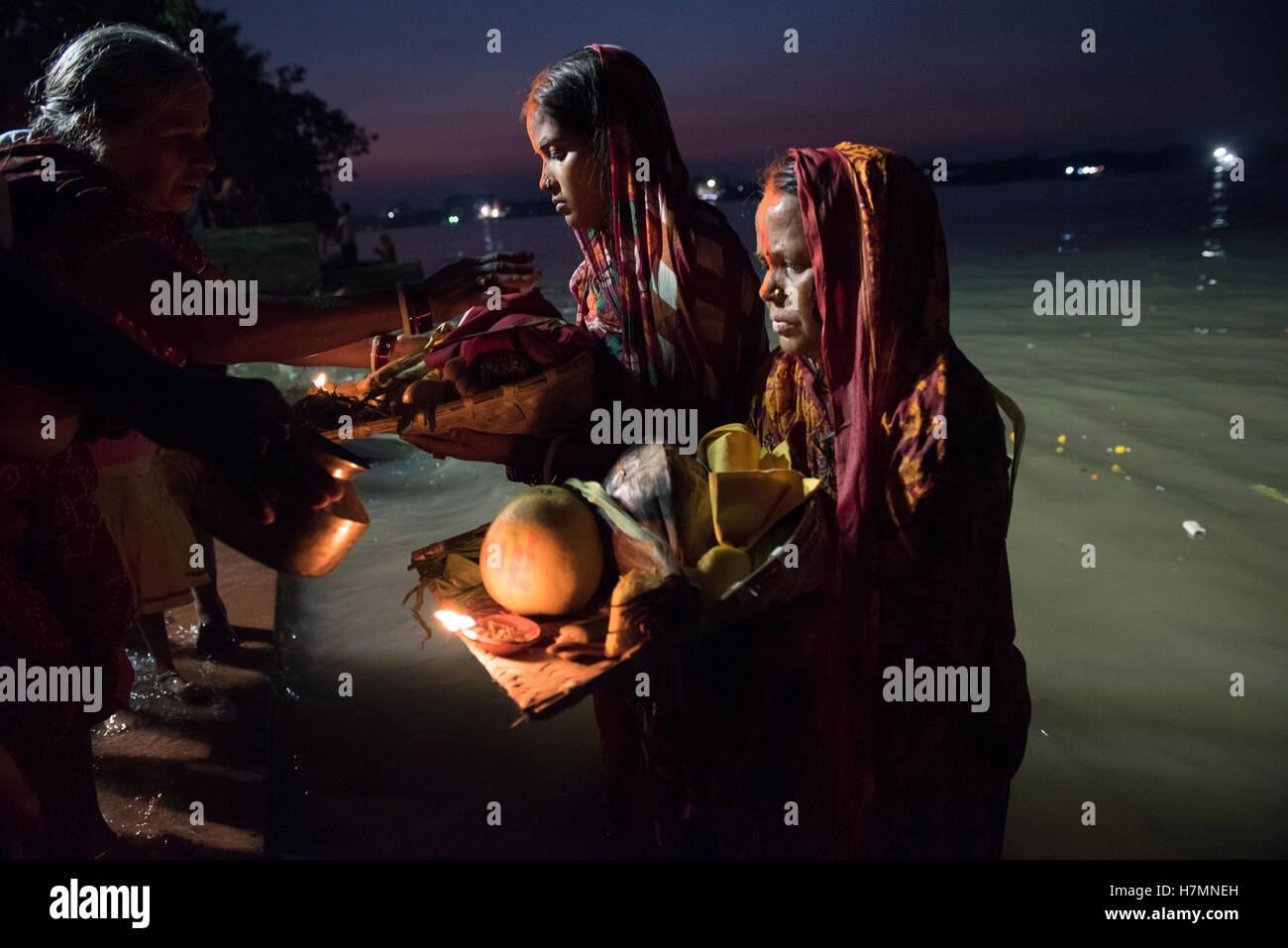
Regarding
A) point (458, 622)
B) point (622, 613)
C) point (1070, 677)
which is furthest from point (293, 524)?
point (1070, 677)

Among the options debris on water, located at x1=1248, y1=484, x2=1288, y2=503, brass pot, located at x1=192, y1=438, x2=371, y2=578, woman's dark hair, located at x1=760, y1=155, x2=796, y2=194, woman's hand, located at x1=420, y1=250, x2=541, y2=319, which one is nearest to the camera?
brass pot, located at x1=192, y1=438, x2=371, y2=578

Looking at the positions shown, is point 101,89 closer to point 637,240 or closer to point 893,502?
point 637,240

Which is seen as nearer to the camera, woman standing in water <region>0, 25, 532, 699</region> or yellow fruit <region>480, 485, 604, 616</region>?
yellow fruit <region>480, 485, 604, 616</region>

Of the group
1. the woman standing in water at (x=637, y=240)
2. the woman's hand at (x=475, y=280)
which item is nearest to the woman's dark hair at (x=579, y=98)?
the woman standing in water at (x=637, y=240)

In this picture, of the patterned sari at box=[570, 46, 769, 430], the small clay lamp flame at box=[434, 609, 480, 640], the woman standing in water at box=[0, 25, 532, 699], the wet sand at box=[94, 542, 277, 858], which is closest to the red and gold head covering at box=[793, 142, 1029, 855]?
the patterned sari at box=[570, 46, 769, 430]

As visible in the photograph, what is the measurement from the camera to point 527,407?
1.83 meters

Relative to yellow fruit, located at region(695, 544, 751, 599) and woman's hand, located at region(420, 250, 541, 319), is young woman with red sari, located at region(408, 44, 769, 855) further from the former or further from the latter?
yellow fruit, located at region(695, 544, 751, 599)

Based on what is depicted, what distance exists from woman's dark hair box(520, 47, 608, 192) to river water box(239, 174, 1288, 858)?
0.63 metres

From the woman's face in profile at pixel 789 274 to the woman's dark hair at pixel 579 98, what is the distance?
488 mm

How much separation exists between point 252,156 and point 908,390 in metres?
18.1

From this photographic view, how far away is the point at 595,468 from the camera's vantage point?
6.37 feet

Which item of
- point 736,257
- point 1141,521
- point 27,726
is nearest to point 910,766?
point 736,257

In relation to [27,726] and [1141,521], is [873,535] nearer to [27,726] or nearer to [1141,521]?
[27,726]

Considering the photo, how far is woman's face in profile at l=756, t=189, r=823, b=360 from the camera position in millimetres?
1716
